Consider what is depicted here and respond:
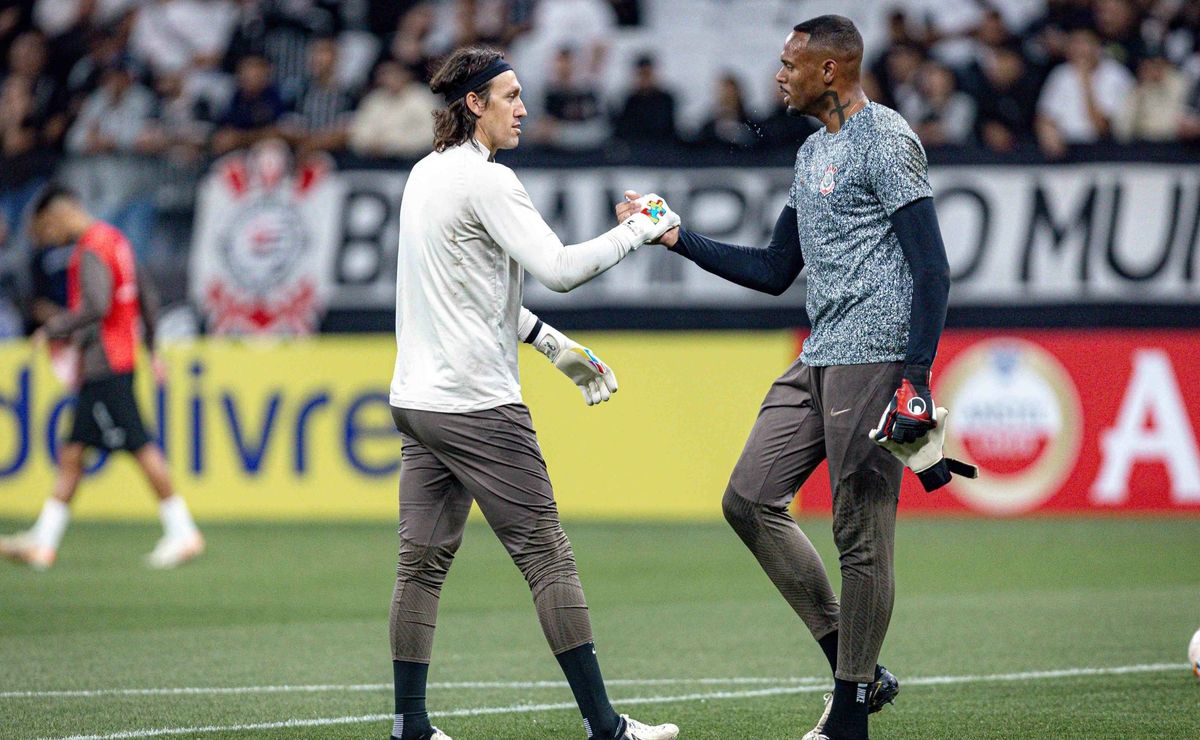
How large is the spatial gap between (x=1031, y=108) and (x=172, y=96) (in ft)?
28.5

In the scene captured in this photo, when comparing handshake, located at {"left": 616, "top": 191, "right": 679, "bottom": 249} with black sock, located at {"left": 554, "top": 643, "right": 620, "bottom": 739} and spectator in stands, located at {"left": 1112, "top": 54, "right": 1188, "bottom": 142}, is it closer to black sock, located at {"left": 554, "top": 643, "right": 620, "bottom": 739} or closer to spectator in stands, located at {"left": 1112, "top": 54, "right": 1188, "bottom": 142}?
black sock, located at {"left": 554, "top": 643, "right": 620, "bottom": 739}

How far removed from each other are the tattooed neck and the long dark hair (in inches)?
45.3

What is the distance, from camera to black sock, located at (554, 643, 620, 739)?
577 centimetres

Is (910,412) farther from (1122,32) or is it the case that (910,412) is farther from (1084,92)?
(1122,32)

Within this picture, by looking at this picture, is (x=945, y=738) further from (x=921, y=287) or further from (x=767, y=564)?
(x=921, y=287)

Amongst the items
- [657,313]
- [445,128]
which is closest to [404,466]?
[445,128]

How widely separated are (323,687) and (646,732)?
6.97 feet

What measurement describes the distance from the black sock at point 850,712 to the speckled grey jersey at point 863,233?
3.65 feet

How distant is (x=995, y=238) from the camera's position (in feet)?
51.8

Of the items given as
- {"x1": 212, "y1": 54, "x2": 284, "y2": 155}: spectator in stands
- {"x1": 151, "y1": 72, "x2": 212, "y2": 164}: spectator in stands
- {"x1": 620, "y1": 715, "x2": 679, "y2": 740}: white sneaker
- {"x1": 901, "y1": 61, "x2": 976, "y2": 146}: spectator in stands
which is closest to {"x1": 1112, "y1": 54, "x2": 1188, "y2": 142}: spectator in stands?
{"x1": 901, "y1": 61, "x2": 976, "y2": 146}: spectator in stands

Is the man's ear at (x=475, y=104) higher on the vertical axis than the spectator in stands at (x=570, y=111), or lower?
higher

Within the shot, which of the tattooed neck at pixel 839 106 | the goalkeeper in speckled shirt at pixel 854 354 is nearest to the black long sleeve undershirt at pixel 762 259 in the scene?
the goalkeeper in speckled shirt at pixel 854 354

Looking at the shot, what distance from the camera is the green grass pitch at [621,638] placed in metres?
6.75

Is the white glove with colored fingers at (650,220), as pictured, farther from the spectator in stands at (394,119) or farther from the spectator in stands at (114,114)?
the spectator in stands at (114,114)
